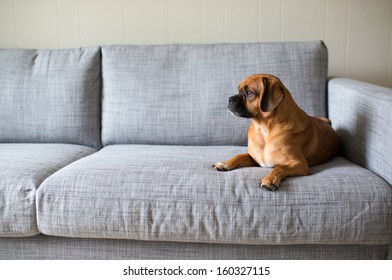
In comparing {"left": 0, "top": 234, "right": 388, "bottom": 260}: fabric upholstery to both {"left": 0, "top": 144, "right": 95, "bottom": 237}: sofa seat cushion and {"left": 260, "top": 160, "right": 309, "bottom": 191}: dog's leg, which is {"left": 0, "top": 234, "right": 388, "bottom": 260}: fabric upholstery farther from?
{"left": 260, "top": 160, "right": 309, "bottom": 191}: dog's leg

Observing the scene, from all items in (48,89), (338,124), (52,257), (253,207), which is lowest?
(52,257)

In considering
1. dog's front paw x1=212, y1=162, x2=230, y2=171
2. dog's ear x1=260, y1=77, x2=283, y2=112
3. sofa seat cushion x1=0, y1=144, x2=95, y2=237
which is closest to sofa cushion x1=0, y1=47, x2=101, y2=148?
sofa seat cushion x1=0, y1=144, x2=95, y2=237

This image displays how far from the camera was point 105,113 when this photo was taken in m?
1.97

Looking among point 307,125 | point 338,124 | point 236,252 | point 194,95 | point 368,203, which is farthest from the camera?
point 194,95

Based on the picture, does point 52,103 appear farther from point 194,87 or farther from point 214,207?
point 214,207

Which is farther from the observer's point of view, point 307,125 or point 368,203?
point 307,125

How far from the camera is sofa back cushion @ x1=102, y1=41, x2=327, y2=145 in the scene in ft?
6.15

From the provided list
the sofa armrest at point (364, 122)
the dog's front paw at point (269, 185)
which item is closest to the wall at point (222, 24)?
the sofa armrest at point (364, 122)

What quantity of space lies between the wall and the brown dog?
836 mm

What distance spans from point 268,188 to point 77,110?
1.06 metres

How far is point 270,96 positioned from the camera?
1453 millimetres

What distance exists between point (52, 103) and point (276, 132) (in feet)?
3.53

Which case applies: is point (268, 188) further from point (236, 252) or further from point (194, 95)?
point (194, 95)

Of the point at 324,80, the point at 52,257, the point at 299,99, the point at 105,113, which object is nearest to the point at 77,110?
the point at 105,113
